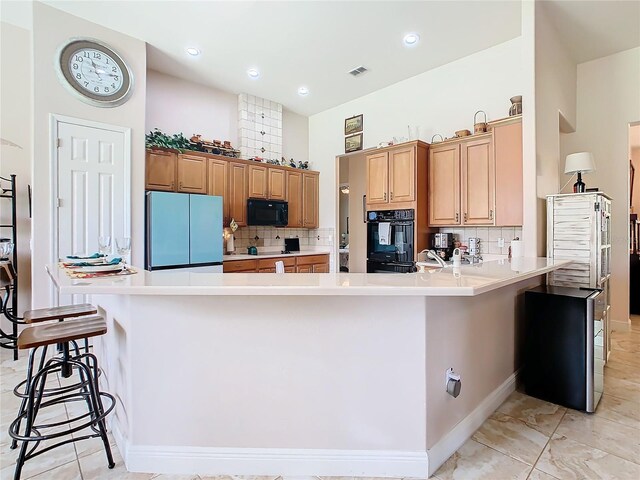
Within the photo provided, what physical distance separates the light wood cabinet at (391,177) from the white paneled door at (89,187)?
114 inches

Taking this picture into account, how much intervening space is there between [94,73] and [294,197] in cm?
292

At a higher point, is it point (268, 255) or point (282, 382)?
point (268, 255)

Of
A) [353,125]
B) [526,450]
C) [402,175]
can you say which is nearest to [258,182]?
[353,125]

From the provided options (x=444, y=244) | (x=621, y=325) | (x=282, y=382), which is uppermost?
(x=444, y=244)

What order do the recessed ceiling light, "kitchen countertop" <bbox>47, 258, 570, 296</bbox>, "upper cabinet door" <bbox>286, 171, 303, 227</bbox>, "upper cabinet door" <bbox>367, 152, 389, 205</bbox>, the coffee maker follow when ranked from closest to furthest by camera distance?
"kitchen countertop" <bbox>47, 258, 570, 296</bbox> → the recessed ceiling light → the coffee maker → "upper cabinet door" <bbox>367, 152, 389, 205</bbox> → "upper cabinet door" <bbox>286, 171, 303, 227</bbox>

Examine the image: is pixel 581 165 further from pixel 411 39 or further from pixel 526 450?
pixel 526 450

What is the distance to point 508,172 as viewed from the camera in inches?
135

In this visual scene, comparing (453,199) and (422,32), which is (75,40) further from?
(453,199)

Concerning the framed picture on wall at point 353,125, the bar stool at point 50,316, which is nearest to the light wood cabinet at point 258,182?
the framed picture on wall at point 353,125

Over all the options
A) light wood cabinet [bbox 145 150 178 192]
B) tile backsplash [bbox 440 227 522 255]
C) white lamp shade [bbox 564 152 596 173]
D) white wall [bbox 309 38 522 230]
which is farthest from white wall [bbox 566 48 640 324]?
light wood cabinet [bbox 145 150 178 192]

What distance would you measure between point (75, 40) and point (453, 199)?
418 cm

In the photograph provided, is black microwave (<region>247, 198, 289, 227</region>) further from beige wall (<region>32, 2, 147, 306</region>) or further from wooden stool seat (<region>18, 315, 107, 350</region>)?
wooden stool seat (<region>18, 315, 107, 350</region>)

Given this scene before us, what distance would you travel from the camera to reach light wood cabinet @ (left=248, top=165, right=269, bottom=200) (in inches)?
189

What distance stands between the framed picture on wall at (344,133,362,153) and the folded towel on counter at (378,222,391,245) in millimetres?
1440
